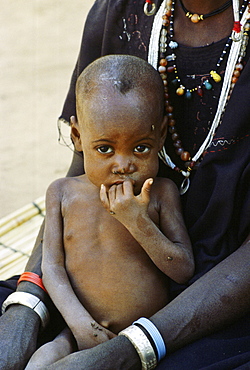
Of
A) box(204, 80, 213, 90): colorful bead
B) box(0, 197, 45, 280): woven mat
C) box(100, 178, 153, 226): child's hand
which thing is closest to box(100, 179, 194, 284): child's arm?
box(100, 178, 153, 226): child's hand

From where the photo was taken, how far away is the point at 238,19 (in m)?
1.80

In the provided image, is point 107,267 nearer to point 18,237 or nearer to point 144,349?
point 144,349

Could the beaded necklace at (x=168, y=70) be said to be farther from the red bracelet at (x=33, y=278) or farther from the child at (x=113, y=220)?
the red bracelet at (x=33, y=278)

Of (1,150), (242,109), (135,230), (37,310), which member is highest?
(242,109)

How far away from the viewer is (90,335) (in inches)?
68.4

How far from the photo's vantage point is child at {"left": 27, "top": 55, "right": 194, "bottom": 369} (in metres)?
1.72

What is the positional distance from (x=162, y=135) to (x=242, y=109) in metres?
0.27

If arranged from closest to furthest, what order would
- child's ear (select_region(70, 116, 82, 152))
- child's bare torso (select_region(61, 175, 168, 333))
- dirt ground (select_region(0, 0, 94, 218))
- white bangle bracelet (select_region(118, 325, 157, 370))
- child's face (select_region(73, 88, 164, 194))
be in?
white bangle bracelet (select_region(118, 325, 157, 370)), child's face (select_region(73, 88, 164, 194)), child's bare torso (select_region(61, 175, 168, 333)), child's ear (select_region(70, 116, 82, 152)), dirt ground (select_region(0, 0, 94, 218))

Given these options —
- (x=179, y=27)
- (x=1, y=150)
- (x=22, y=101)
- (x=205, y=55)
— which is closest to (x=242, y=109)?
(x=205, y=55)

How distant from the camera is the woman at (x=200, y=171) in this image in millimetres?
1646

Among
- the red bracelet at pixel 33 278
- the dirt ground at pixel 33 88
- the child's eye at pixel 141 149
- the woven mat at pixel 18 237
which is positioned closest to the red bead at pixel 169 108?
the child's eye at pixel 141 149

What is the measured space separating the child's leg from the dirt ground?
2053 mm

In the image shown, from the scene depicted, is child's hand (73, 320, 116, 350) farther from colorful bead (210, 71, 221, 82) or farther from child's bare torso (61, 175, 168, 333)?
colorful bead (210, 71, 221, 82)

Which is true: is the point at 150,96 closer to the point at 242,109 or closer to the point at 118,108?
the point at 118,108
